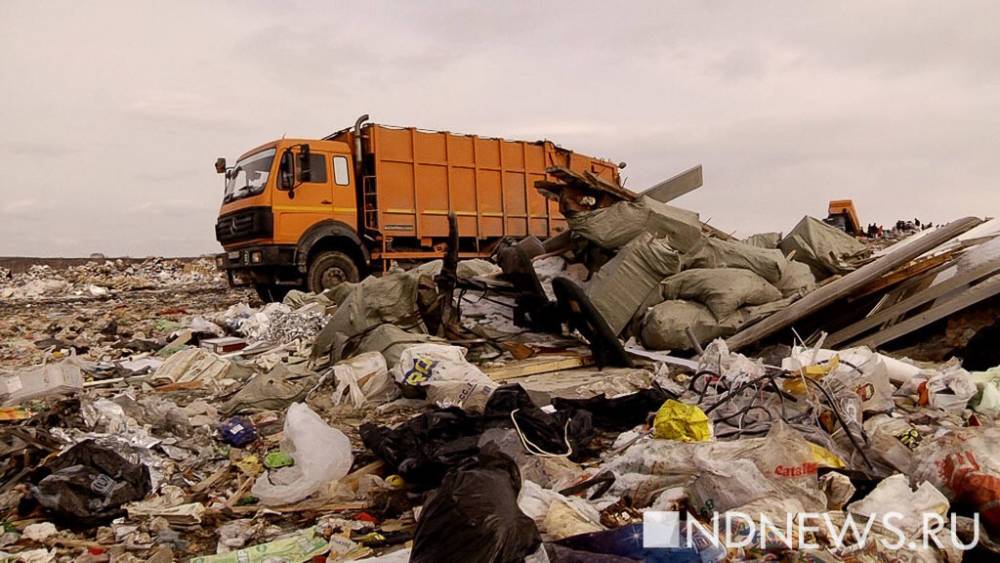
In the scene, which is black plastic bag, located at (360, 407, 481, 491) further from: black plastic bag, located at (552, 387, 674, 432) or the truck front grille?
the truck front grille

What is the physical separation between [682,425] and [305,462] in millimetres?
1750

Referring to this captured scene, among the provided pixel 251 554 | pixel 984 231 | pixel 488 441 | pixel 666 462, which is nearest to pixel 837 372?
pixel 666 462

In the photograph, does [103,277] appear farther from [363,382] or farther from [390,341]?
[363,382]

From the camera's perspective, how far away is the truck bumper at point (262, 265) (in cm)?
953

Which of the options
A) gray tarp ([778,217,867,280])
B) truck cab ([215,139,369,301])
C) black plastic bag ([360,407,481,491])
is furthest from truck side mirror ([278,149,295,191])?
black plastic bag ([360,407,481,491])

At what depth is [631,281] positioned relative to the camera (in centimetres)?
623

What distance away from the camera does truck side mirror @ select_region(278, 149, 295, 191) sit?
9.70 metres

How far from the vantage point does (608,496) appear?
108 inches

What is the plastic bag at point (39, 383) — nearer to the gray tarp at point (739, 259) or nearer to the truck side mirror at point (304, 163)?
the truck side mirror at point (304, 163)

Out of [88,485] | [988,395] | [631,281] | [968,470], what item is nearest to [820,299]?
[631,281]

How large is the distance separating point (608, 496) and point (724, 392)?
145 cm

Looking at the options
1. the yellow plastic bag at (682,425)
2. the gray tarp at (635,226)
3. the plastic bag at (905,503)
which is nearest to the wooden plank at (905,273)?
the gray tarp at (635,226)

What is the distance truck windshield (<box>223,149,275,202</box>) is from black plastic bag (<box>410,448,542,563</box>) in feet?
28.0

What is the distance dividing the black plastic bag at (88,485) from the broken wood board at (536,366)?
260cm
